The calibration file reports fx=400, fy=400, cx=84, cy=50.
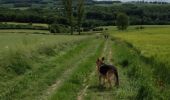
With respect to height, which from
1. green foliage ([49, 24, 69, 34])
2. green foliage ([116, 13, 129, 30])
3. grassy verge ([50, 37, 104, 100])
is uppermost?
grassy verge ([50, 37, 104, 100])

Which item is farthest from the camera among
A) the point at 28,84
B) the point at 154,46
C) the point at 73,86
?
the point at 154,46

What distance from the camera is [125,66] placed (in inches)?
1030

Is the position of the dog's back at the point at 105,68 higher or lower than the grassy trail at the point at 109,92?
higher

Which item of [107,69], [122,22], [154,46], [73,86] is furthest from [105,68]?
[122,22]

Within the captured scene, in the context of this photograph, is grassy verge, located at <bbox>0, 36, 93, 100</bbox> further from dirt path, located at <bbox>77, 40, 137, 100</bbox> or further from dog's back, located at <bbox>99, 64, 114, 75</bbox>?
dog's back, located at <bbox>99, 64, 114, 75</bbox>

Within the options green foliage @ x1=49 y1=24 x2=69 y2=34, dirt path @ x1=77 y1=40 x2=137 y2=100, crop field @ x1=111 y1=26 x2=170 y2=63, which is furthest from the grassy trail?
green foliage @ x1=49 y1=24 x2=69 y2=34

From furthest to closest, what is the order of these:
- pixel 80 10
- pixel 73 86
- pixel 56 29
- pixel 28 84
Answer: pixel 56 29
pixel 80 10
pixel 28 84
pixel 73 86

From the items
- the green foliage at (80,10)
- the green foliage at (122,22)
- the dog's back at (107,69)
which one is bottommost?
the green foliage at (122,22)

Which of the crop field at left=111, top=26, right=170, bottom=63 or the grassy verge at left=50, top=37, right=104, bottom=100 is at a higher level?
the grassy verge at left=50, top=37, right=104, bottom=100

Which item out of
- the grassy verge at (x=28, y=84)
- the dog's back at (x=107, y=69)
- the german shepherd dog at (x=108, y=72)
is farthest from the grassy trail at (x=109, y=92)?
the grassy verge at (x=28, y=84)

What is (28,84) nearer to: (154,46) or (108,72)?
(108,72)

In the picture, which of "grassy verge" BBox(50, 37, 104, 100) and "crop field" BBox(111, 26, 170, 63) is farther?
"crop field" BBox(111, 26, 170, 63)

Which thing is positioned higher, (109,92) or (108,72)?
(108,72)

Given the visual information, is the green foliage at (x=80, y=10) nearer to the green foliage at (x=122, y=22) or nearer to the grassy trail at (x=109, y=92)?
the green foliage at (x=122, y=22)
